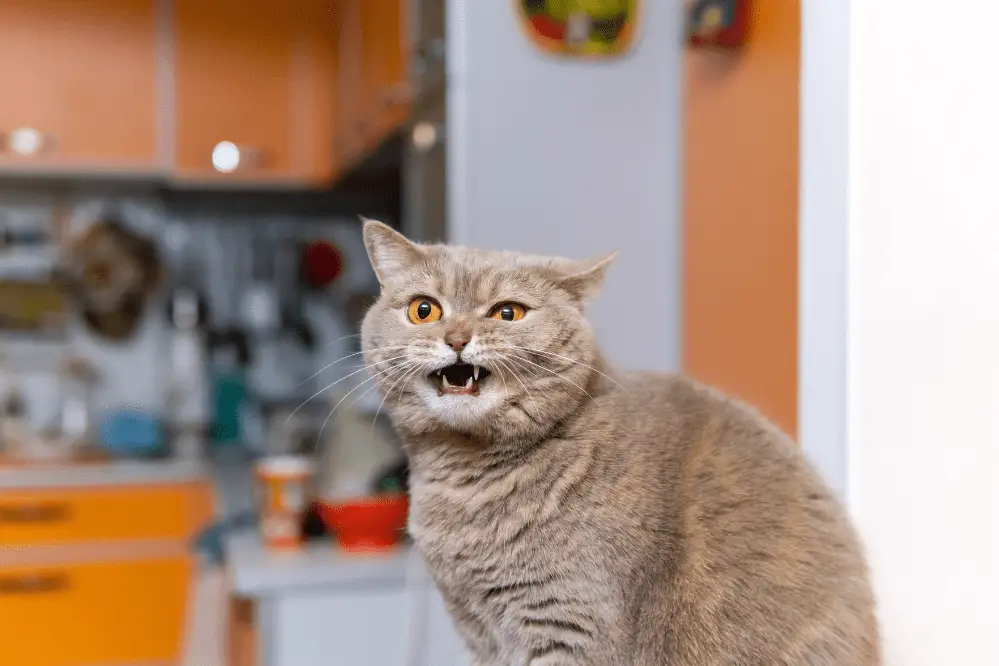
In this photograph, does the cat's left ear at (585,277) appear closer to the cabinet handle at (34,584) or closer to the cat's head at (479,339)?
the cat's head at (479,339)

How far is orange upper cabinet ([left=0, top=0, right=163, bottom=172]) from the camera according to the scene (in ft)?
8.96

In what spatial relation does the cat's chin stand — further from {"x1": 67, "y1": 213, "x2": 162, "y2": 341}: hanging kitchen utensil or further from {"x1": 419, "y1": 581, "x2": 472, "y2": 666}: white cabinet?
{"x1": 67, "y1": 213, "x2": 162, "y2": 341}: hanging kitchen utensil

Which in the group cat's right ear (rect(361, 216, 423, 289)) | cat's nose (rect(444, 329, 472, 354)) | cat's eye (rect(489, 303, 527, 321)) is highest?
cat's right ear (rect(361, 216, 423, 289))

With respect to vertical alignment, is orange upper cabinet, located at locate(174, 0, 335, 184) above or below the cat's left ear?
above

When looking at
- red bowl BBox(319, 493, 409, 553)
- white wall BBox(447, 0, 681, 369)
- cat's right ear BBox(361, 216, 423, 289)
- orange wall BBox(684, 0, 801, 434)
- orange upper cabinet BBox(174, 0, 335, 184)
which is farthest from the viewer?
orange upper cabinet BBox(174, 0, 335, 184)

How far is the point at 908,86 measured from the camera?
0.87 metres

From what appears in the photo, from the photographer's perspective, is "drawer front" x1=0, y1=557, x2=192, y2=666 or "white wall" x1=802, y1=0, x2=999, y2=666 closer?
"white wall" x1=802, y1=0, x2=999, y2=666

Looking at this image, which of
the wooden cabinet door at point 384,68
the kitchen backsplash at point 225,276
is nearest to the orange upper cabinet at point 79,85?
the kitchen backsplash at point 225,276

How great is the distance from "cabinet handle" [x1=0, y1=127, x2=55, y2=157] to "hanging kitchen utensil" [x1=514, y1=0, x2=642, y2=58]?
197cm

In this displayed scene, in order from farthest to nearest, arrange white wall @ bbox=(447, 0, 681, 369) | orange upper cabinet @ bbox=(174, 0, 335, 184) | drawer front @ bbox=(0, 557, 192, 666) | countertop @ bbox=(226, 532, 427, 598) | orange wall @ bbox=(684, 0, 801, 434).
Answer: orange upper cabinet @ bbox=(174, 0, 335, 184) < drawer front @ bbox=(0, 557, 192, 666) < countertop @ bbox=(226, 532, 427, 598) < white wall @ bbox=(447, 0, 681, 369) < orange wall @ bbox=(684, 0, 801, 434)

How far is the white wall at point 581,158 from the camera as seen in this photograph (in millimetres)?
1400

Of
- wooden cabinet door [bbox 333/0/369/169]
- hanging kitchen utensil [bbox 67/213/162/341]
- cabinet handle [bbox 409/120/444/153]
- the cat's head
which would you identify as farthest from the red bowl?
hanging kitchen utensil [bbox 67/213/162/341]

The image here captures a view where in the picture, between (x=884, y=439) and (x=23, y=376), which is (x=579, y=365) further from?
(x=23, y=376)

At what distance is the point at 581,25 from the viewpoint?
4.71 ft
